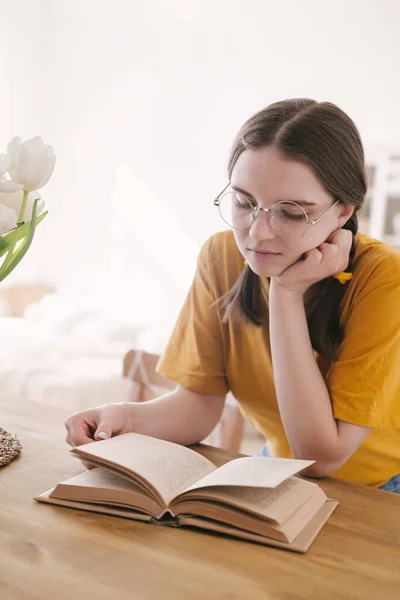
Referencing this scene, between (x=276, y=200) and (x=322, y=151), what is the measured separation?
0.36 feet

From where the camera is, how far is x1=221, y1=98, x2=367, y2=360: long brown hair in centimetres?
104

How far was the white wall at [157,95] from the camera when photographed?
420cm

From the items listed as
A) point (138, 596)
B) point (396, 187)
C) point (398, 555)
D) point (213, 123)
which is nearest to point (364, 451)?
point (398, 555)

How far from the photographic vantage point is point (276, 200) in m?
1.04

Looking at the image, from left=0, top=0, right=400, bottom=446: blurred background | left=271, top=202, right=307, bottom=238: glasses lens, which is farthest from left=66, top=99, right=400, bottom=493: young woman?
left=0, top=0, right=400, bottom=446: blurred background

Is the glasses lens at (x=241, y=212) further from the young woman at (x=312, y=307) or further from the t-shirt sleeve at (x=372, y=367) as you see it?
the t-shirt sleeve at (x=372, y=367)

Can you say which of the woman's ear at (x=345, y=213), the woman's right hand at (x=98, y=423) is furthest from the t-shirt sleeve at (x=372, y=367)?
the woman's right hand at (x=98, y=423)

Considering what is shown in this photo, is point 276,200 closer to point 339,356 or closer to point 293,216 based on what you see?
point 293,216

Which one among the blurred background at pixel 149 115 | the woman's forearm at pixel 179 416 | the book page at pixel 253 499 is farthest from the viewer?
the blurred background at pixel 149 115

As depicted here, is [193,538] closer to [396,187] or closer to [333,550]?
[333,550]

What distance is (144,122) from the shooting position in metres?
5.04

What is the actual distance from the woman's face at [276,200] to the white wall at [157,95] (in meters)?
3.27

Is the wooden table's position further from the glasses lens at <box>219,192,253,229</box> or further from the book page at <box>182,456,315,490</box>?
the glasses lens at <box>219,192,253,229</box>

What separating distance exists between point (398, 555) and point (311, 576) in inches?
5.7
